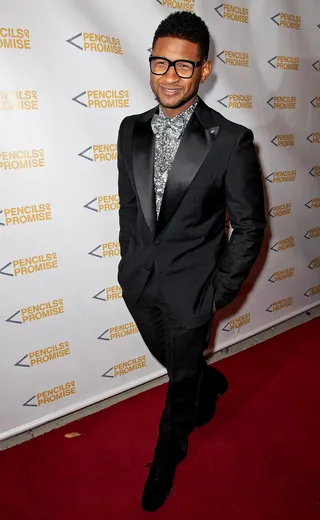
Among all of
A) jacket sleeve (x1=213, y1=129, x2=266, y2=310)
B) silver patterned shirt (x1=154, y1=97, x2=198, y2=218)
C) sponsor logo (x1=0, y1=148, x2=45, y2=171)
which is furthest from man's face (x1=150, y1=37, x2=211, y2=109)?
sponsor logo (x1=0, y1=148, x2=45, y2=171)

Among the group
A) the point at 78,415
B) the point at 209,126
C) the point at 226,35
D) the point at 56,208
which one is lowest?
the point at 78,415

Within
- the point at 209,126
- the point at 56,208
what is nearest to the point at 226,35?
the point at 209,126

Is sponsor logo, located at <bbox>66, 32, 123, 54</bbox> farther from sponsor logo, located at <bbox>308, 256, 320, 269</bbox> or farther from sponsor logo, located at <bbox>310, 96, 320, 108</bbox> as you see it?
sponsor logo, located at <bbox>308, 256, 320, 269</bbox>

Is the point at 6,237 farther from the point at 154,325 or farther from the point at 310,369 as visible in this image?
the point at 310,369

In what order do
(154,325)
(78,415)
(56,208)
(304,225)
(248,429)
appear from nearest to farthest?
(154,325), (56,208), (248,429), (78,415), (304,225)

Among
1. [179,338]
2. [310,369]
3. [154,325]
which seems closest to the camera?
[179,338]

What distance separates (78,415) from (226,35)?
2.71 metres

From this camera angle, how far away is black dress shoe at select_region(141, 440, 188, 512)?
1839mm

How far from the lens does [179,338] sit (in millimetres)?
1793

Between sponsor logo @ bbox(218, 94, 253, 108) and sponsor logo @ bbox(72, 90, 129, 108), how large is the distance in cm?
75

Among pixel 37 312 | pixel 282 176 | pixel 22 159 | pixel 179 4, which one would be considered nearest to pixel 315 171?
pixel 282 176

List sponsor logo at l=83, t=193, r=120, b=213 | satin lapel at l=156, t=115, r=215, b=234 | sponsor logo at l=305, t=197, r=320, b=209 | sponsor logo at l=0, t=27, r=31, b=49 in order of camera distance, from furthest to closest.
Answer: sponsor logo at l=305, t=197, r=320, b=209 < sponsor logo at l=83, t=193, r=120, b=213 < sponsor logo at l=0, t=27, r=31, b=49 < satin lapel at l=156, t=115, r=215, b=234

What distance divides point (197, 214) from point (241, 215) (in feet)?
0.63

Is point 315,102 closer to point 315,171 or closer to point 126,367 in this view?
point 315,171
